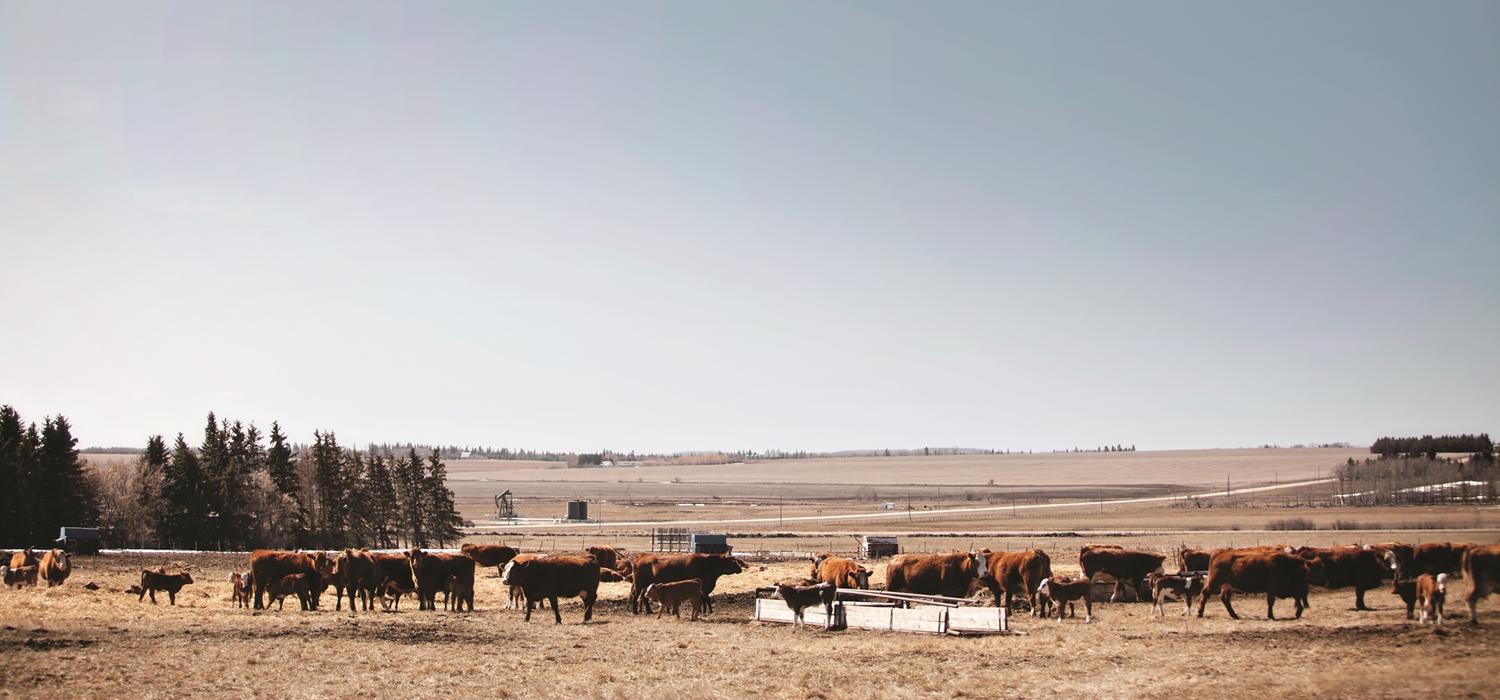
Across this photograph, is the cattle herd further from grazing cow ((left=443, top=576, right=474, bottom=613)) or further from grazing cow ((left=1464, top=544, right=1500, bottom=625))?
grazing cow ((left=1464, top=544, right=1500, bottom=625))

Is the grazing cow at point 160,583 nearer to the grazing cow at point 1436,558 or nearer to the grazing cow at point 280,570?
the grazing cow at point 280,570

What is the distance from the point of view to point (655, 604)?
106ft

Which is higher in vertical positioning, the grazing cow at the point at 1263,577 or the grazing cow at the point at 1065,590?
the grazing cow at the point at 1263,577

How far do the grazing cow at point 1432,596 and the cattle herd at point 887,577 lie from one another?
2.56 metres

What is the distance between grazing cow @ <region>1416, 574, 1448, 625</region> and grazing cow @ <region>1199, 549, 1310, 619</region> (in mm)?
2818

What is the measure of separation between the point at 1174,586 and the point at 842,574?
33.5 feet

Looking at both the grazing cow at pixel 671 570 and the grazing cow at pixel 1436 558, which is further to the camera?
the grazing cow at pixel 671 570

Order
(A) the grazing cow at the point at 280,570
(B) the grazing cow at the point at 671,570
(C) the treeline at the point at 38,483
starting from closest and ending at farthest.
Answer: (A) the grazing cow at the point at 280,570, (B) the grazing cow at the point at 671,570, (C) the treeline at the point at 38,483

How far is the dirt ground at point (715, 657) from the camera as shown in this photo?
18.1m

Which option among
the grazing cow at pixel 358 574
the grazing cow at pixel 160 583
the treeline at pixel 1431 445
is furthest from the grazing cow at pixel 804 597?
the treeline at pixel 1431 445

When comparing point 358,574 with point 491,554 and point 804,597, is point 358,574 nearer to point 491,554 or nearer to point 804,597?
point 491,554

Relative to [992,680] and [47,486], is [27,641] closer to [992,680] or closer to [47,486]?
[992,680]

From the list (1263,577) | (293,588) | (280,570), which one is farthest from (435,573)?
(1263,577)

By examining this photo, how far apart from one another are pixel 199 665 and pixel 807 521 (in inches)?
3792
